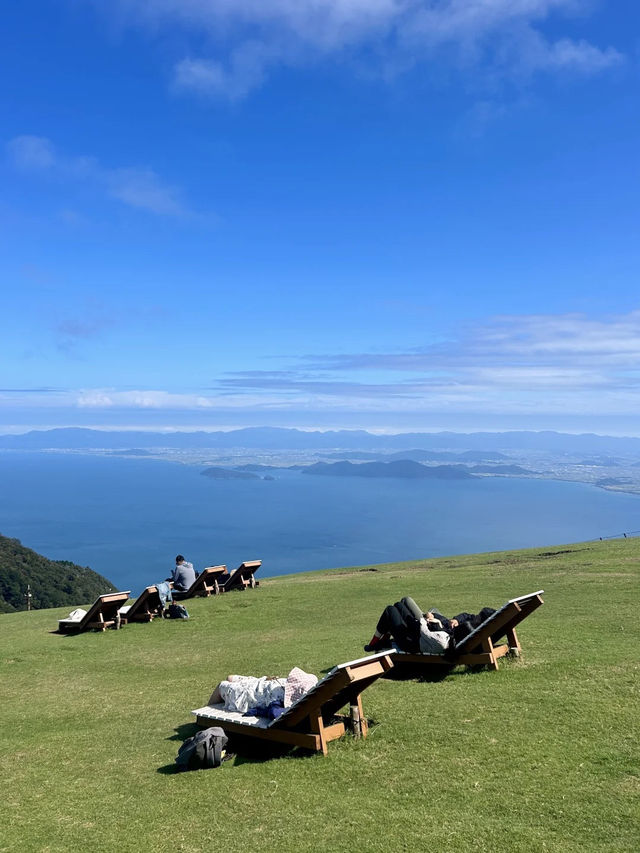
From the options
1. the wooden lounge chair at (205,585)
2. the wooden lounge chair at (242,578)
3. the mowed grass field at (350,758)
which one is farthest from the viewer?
the wooden lounge chair at (242,578)

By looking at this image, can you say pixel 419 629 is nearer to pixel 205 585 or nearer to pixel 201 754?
pixel 201 754

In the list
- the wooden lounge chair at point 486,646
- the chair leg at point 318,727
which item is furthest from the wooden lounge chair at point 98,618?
the chair leg at point 318,727

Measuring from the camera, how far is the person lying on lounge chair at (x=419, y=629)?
32.4 ft

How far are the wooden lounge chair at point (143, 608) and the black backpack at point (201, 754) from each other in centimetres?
1003

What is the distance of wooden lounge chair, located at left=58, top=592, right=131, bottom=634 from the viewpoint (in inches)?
651

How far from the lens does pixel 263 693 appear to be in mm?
8000

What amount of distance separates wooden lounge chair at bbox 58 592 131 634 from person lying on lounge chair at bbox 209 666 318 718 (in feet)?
29.4

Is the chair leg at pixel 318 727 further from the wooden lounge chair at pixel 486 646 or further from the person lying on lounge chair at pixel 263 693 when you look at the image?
the wooden lounge chair at pixel 486 646

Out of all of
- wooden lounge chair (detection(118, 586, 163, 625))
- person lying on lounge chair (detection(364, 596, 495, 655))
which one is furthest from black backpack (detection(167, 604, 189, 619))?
person lying on lounge chair (detection(364, 596, 495, 655))

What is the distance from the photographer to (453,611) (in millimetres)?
15289

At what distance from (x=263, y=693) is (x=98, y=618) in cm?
1031

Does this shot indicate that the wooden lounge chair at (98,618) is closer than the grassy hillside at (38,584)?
Yes

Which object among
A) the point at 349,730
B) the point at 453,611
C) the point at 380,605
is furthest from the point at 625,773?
the point at 380,605

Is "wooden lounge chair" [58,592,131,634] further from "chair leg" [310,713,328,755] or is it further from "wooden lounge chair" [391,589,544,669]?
"chair leg" [310,713,328,755]
